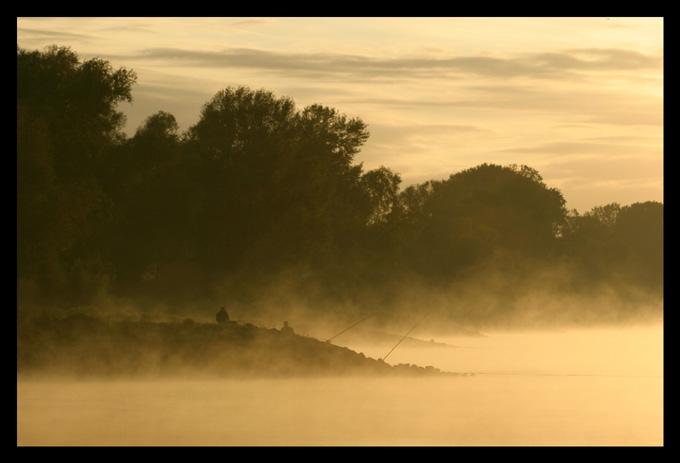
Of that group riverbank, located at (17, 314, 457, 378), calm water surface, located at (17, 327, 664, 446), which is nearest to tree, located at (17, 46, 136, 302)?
riverbank, located at (17, 314, 457, 378)

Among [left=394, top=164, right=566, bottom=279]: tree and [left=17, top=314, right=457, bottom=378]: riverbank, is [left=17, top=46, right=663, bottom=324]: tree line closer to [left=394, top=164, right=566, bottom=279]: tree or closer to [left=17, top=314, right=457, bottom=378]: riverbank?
[left=394, top=164, right=566, bottom=279]: tree

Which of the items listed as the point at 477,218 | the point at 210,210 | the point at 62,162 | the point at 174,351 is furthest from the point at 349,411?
the point at 477,218

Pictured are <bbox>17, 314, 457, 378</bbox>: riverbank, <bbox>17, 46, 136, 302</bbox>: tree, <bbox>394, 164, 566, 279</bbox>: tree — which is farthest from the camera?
<bbox>394, 164, 566, 279</bbox>: tree

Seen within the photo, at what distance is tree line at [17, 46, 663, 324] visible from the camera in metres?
44.4

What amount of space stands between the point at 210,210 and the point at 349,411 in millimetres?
26449

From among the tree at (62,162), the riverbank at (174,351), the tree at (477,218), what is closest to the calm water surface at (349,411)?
the riverbank at (174,351)

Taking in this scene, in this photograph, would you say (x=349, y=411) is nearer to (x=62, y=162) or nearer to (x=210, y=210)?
(x=62, y=162)

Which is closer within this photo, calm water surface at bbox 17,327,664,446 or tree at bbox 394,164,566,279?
calm water surface at bbox 17,327,664,446

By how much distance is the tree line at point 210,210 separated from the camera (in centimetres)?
4438

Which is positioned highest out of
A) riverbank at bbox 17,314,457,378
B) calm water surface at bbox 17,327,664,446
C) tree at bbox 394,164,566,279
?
tree at bbox 394,164,566,279

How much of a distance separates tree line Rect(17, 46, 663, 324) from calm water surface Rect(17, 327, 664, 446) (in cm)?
1199

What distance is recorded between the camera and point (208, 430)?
27.1 metres

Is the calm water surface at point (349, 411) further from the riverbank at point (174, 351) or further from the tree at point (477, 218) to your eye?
the tree at point (477, 218)
